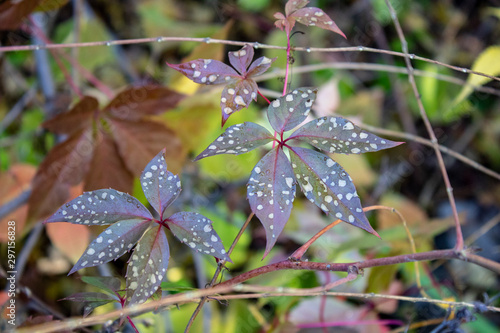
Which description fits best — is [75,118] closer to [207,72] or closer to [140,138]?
[140,138]

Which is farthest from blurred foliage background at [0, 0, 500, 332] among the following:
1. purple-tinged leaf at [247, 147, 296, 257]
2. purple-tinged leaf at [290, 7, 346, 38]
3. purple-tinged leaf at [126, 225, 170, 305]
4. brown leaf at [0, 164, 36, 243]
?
purple-tinged leaf at [290, 7, 346, 38]

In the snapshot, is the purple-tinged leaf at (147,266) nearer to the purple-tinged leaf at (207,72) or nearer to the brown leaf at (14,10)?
the purple-tinged leaf at (207,72)

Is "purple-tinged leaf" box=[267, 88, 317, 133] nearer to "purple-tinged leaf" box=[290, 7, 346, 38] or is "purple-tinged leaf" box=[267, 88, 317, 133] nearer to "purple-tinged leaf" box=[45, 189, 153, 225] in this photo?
"purple-tinged leaf" box=[290, 7, 346, 38]

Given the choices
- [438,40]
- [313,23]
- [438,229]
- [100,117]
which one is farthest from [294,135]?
[438,40]

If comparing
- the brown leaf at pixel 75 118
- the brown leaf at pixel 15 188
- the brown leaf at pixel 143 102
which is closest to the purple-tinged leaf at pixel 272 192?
the brown leaf at pixel 143 102

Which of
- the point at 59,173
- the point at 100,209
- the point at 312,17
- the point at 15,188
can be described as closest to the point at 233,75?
the point at 312,17

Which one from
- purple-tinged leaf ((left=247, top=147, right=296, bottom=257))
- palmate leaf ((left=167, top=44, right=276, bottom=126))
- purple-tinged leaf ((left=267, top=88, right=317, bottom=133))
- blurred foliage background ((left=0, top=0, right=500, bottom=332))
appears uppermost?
palmate leaf ((left=167, top=44, right=276, bottom=126))
